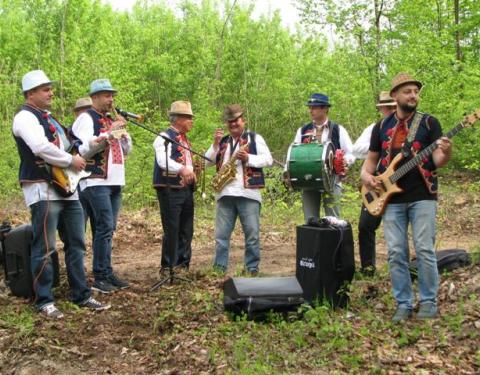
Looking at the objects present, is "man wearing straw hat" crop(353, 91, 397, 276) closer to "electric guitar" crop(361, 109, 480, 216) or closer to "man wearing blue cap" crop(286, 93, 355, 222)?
"man wearing blue cap" crop(286, 93, 355, 222)

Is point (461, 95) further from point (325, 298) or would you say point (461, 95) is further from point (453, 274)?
point (325, 298)

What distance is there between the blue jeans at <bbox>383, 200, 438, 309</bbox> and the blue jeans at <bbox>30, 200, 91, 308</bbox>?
3.03m

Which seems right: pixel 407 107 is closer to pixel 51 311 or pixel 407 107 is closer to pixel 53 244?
pixel 53 244

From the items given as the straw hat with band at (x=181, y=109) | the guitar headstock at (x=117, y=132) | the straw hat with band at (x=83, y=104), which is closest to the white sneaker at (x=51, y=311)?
the guitar headstock at (x=117, y=132)

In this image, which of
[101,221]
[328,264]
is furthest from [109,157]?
[328,264]

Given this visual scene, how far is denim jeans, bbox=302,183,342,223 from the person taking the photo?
6.99m

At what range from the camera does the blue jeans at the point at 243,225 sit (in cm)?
712

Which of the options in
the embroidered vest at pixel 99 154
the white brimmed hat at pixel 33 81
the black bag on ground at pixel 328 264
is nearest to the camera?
the black bag on ground at pixel 328 264

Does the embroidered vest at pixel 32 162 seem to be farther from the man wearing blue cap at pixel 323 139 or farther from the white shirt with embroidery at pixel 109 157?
the man wearing blue cap at pixel 323 139

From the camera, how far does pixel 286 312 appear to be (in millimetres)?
5230

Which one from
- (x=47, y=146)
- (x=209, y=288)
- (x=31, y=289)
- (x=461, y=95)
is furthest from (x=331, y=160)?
(x=461, y=95)

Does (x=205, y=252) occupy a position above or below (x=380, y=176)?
below

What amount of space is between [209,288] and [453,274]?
2601 millimetres

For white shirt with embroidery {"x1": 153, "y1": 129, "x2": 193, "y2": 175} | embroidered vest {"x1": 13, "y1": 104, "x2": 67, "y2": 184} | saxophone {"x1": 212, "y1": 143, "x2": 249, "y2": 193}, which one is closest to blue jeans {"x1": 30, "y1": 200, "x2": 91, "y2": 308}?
embroidered vest {"x1": 13, "y1": 104, "x2": 67, "y2": 184}
